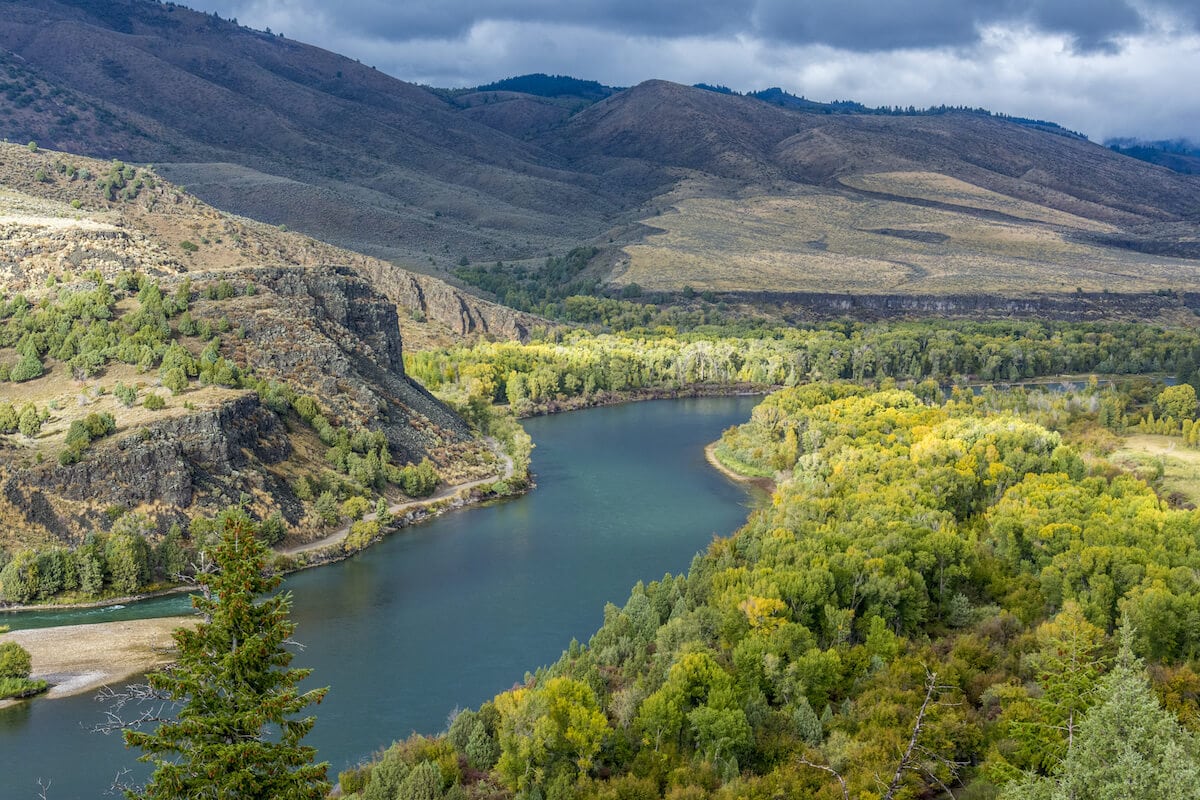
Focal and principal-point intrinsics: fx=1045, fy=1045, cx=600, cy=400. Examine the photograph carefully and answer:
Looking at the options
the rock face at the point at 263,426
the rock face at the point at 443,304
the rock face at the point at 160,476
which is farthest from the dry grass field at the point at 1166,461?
the rock face at the point at 443,304

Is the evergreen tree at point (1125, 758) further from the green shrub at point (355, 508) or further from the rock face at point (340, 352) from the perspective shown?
the rock face at point (340, 352)

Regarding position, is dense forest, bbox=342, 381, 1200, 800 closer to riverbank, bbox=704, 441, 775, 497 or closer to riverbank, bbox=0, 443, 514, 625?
riverbank, bbox=704, 441, 775, 497

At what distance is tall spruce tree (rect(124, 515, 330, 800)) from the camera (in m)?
21.9

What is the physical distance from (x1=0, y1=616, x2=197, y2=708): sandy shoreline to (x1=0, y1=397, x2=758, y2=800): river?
149 centimetres

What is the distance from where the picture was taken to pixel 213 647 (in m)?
23.1

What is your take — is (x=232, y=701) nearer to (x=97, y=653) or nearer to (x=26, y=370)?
(x=97, y=653)

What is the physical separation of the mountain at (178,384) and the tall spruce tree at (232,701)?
135 ft

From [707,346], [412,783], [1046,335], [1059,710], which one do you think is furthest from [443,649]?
[1046,335]

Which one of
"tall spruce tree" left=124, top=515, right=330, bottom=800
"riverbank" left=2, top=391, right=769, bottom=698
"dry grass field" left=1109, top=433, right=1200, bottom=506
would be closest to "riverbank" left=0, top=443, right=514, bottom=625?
"riverbank" left=2, top=391, right=769, bottom=698

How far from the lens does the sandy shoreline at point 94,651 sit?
4625 centimetres

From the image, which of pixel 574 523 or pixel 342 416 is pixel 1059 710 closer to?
pixel 574 523

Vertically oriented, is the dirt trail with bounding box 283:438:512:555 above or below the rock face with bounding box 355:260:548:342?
below

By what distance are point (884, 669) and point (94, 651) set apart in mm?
35802

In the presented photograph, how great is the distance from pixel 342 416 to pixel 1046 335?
406ft
